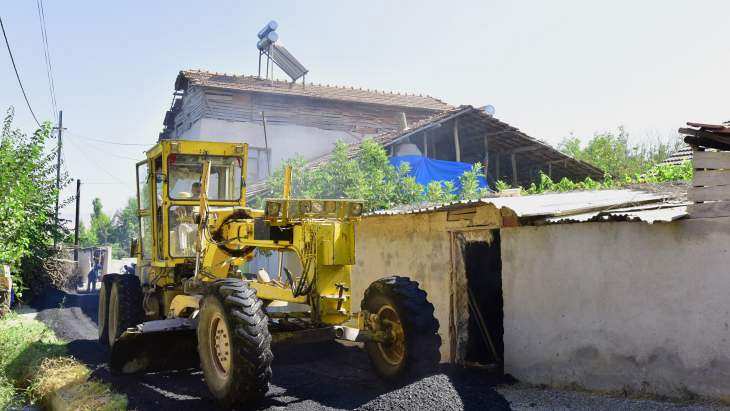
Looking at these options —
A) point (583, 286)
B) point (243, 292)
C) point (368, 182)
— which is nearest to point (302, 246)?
point (243, 292)

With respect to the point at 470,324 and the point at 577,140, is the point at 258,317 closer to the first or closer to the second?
the point at 470,324

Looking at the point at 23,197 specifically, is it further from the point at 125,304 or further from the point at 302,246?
the point at 302,246

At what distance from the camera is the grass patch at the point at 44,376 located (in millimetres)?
6883

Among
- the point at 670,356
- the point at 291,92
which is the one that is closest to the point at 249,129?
the point at 291,92

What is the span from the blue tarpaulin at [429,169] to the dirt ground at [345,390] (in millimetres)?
8798

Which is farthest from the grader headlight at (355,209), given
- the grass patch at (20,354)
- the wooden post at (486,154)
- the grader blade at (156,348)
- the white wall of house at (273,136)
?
the white wall of house at (273,136)

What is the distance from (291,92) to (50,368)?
18660 mm

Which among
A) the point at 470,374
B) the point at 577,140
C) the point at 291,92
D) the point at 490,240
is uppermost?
the point at 291,92

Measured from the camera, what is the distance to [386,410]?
5.69m

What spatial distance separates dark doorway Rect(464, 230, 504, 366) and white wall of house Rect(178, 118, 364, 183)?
16.0 meters

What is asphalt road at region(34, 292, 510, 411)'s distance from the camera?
5984 mm

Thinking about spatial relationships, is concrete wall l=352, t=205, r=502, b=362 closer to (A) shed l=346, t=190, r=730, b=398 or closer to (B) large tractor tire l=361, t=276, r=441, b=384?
(A) shed l=346, t=190, r=730, b=398

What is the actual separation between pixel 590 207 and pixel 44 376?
7.39m

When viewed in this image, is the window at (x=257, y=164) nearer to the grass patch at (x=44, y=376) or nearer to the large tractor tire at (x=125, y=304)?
the grass patch at (x=44, y=376)
